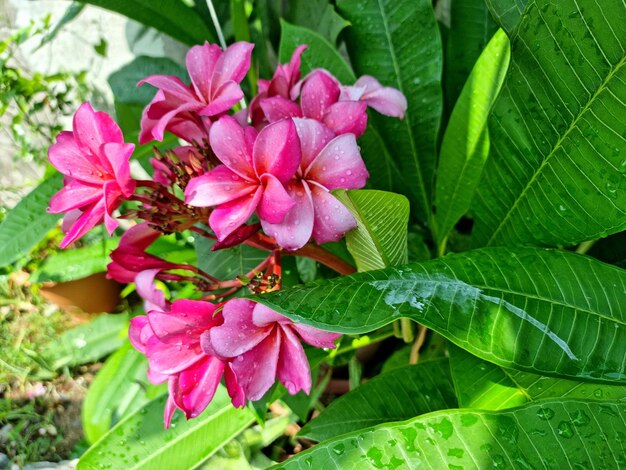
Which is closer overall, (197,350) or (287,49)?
(197,350)

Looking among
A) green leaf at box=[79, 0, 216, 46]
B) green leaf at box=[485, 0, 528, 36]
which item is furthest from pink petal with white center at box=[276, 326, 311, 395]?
green leaf at box=[79, 0, 216, 46]

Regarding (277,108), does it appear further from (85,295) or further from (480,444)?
(85,295)

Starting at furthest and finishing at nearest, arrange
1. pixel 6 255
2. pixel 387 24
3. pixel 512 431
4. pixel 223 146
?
pixel 6 255, pixel 387 24, pixel 223 146, pixel 512 431

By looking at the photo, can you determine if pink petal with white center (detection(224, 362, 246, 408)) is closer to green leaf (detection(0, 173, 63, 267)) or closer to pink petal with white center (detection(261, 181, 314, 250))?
pink petal with white center (detection(261, 181, 314, 250))

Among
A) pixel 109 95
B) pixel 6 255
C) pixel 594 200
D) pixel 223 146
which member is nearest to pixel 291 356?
pixel 223 146

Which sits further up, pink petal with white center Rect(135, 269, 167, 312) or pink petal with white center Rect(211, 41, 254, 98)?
A: pink petal with white center Rect(211, 41, 254, 98)

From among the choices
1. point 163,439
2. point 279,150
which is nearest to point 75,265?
point 163,439

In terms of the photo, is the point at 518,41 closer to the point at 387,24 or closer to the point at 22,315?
the point at 387,24
